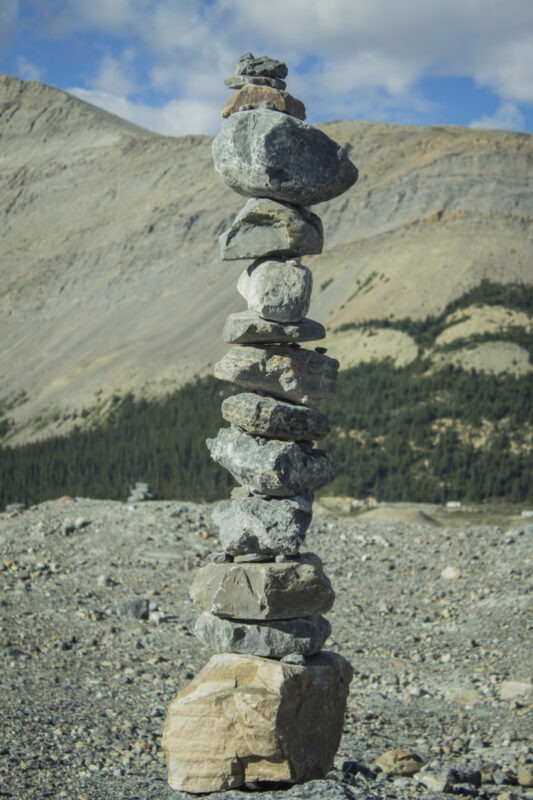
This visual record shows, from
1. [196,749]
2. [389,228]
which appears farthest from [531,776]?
[389,228]

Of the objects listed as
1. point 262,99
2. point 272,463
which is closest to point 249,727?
point 272,463

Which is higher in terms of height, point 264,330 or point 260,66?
point 260,66

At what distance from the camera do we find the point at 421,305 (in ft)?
251

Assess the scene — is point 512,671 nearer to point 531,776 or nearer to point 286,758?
point 531,776

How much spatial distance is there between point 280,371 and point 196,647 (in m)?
9.20

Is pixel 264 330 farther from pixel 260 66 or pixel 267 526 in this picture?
pixel 260 66

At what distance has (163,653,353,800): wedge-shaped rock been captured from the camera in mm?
Answer: 11094

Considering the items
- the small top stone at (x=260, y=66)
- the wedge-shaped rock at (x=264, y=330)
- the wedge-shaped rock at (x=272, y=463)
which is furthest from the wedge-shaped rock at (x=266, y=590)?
the small top stone at (x=260, y=66)

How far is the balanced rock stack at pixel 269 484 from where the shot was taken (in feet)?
37.0

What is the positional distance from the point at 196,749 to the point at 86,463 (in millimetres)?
62799

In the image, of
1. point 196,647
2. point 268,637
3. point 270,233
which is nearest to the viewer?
point 268,637

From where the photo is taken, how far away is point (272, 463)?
11680 mm

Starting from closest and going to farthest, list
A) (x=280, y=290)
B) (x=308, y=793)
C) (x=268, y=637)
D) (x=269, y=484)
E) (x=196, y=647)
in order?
(x=308, y=793) → (x=268, y=637) → (x=269, y=484) → (x=280, y=290) → (x=196, y=647)

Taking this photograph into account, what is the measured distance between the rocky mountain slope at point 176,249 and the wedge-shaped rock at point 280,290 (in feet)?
177
